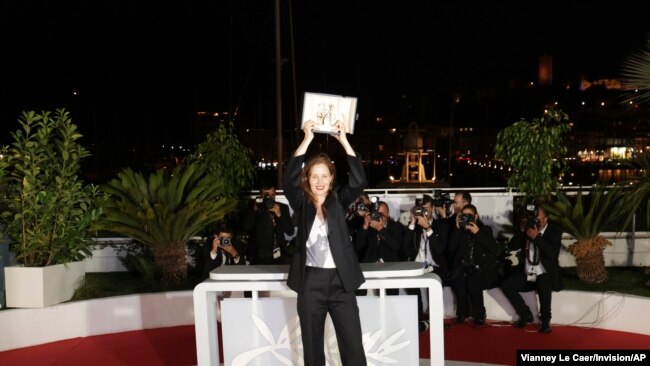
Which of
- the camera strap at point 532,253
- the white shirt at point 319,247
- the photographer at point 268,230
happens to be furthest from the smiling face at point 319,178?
the photographer at point 268,230

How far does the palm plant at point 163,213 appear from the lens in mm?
9023

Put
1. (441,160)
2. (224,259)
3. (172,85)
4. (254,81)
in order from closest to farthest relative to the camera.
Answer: (224,259) → (254,81) → (172,85) → (441,160)

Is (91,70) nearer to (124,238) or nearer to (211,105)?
(211,105)

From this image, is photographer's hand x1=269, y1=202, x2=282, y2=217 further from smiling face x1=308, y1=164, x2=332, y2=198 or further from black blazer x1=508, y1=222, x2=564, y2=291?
smiling face x1=308, y1=164, x2=332, y2=198

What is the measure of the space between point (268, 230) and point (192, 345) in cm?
194

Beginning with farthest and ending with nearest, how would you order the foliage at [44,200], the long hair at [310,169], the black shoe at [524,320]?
1. the foliage at [44,200]
2. the black shoe at [524,320]
3. the long hair at [310,169]

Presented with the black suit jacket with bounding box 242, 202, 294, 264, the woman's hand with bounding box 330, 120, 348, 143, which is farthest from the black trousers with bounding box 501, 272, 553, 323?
the woman's hand with bounding box 330, 120, 348, 143

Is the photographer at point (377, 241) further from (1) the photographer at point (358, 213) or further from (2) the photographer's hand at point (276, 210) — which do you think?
(2) the photographer's hand at point (276, 210)

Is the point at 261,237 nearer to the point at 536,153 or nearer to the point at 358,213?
the point at 358,213

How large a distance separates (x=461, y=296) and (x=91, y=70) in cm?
2433

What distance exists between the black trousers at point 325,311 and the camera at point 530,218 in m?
3.80

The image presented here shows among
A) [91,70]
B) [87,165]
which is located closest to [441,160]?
[87,165]

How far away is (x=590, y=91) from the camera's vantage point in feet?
236

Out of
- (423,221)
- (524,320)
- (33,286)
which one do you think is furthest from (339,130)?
(33,286)
